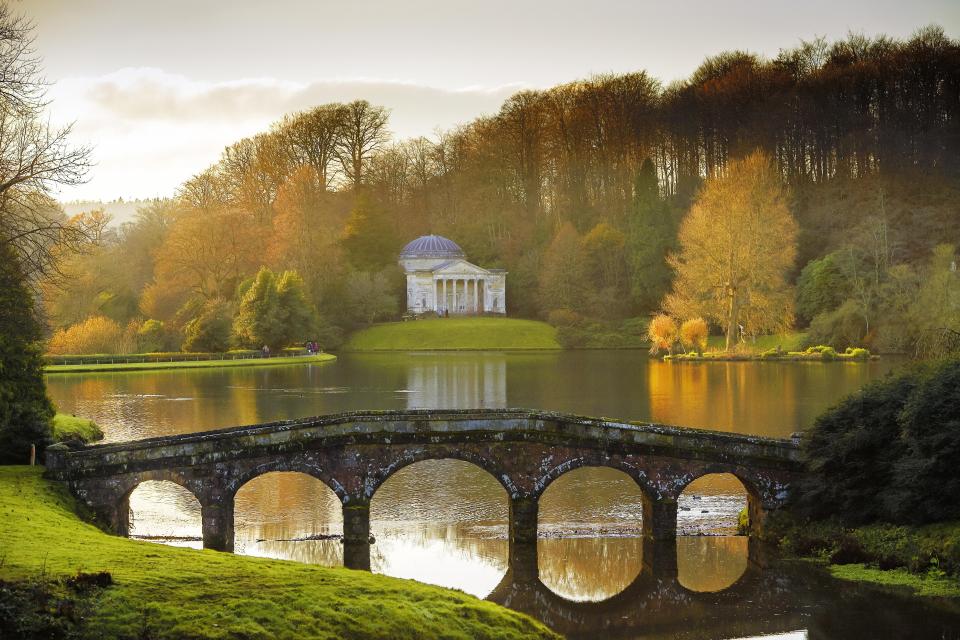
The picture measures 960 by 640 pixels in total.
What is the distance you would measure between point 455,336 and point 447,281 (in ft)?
63.5

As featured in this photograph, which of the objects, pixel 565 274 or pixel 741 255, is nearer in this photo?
pixel 741 255

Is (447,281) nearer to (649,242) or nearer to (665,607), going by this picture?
(649,242)

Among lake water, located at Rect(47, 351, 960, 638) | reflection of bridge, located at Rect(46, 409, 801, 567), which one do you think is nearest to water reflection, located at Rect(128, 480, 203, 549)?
lake water, located at Rect(47, 351, 960, 638)

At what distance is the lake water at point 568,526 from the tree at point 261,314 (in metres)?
29.7

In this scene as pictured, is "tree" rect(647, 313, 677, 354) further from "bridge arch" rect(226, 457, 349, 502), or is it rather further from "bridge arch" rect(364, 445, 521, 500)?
"bridge arch" rect(226, 457, 349, 502)

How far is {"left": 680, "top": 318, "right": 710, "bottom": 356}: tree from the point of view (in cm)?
8944

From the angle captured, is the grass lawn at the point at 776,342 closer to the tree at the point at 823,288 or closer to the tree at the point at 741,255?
the tree at the point at 741,255

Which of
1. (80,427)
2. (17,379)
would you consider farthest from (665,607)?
(80,427)

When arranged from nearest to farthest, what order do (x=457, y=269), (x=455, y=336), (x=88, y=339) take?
(x=88, y=339) → (x=455, y=336) → (x=457, y=269)

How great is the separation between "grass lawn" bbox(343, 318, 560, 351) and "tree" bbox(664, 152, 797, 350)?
20655 mm

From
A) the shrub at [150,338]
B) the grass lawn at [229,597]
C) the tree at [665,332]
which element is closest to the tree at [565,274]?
the tree at [665,332]

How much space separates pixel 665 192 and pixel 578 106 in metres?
14.7

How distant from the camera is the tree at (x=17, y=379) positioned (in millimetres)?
30047

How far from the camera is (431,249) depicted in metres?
128
